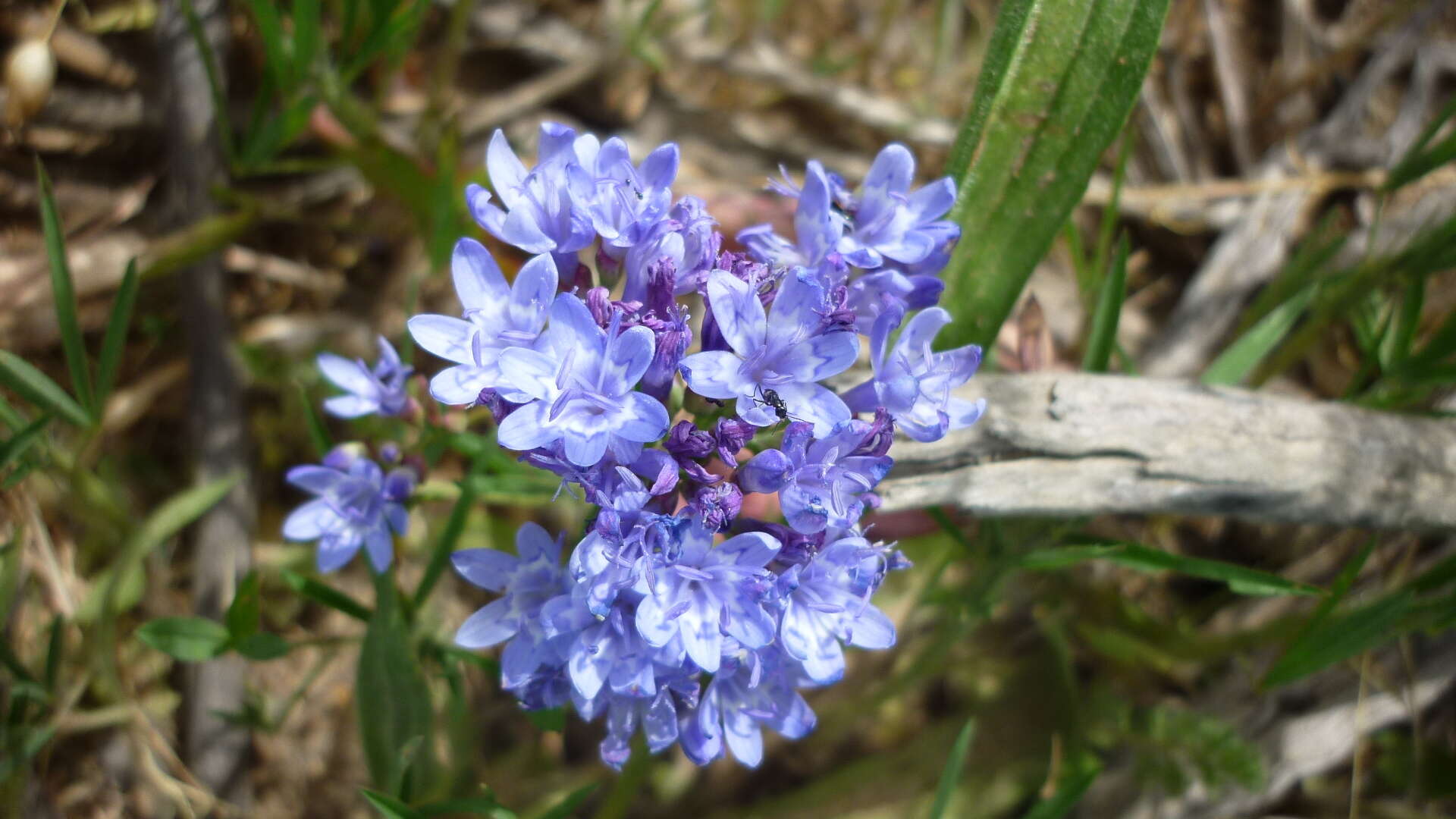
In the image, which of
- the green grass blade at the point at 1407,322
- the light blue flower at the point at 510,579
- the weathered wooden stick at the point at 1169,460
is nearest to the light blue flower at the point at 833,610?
the weathered wooden stick at the point at 1169,460

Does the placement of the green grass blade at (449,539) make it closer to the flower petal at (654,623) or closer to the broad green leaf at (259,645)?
the broad green leaf at (259,645)

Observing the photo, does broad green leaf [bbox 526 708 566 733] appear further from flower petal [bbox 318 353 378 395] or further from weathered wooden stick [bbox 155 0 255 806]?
weathered wooden stick [bbox 155 0 255 806]

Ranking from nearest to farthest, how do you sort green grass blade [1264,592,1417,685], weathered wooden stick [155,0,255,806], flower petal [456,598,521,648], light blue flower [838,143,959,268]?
flower petal [456,598,521,648] → light blue flower [838,143,959,268] → green grass blade [1264,592,1417,685] → weathered wooden stick [155,0,255,806]

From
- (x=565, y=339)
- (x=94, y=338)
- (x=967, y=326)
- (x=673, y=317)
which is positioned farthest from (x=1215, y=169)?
(x=94, y=338)

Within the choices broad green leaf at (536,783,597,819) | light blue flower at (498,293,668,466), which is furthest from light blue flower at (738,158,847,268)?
broad green leaf at (536,783,597,819)

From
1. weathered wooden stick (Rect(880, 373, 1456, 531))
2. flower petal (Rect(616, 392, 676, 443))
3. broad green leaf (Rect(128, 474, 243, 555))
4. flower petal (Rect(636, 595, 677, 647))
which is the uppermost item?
flower petal (Rect(616, 392, 676, 443))
